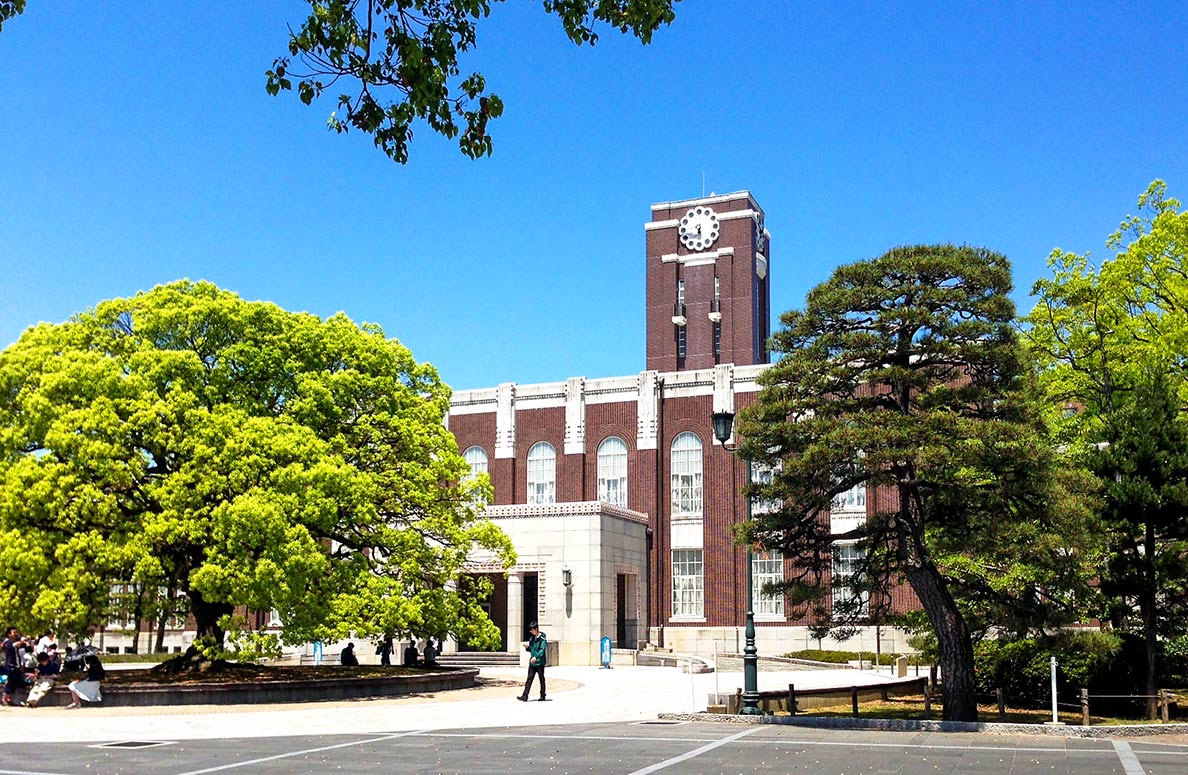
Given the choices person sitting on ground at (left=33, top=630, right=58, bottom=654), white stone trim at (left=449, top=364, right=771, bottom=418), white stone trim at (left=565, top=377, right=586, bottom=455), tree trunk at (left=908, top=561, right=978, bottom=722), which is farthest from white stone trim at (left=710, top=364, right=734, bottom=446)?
person sitting on ground at (left=33, top=630, right=58, bottom=654)

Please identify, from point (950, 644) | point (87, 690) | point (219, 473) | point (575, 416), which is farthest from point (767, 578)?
point (87, 690)

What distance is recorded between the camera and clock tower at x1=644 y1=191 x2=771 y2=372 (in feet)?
210

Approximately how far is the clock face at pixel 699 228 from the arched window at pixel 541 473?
16.6 m

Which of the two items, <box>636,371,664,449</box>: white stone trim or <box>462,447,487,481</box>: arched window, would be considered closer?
<box>636,371,664,449</box>: white stone trim

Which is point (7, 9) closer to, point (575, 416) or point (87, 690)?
point (87, 690)

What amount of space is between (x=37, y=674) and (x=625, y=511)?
→ 28.4 metres

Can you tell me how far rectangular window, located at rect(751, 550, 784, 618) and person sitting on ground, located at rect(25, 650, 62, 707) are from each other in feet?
102

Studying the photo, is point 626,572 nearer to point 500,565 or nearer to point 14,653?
point 500,565

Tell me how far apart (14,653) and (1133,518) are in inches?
944

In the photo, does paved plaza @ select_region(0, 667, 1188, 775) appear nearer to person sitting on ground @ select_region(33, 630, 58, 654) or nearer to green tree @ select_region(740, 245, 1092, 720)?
person sitting on ground @ select_region(33, 630, 58, 654)

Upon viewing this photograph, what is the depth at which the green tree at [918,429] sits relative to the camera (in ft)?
67.8

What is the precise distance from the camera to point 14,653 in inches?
981

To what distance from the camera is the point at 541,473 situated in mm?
56344

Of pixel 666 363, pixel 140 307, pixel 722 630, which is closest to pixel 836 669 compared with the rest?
pixel 722 630
